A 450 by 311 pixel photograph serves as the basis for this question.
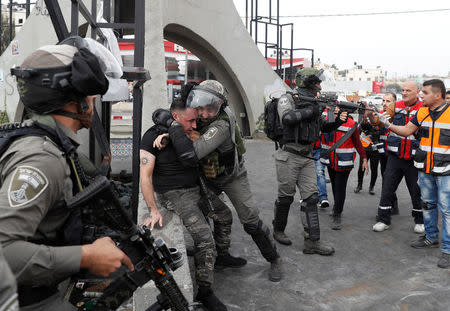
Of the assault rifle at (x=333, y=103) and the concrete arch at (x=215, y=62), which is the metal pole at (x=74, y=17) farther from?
the concrete arch at (x=215, y=62)

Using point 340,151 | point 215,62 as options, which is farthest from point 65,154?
point 215,62

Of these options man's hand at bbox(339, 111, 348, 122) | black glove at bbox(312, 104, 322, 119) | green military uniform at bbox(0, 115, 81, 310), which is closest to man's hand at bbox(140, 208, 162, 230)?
green military uniform at bbox(0, 115, 81, 310)

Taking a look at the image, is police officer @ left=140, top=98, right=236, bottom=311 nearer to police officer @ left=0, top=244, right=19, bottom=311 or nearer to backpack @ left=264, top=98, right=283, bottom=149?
backpack @ left=264, top=98, right=283, bottom=149

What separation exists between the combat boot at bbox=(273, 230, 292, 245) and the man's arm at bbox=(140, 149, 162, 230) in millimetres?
2027

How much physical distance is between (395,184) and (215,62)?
8.58 m

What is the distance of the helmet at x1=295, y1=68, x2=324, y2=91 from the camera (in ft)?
15.5

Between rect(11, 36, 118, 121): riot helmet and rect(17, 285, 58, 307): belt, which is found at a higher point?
rect(11, 36, 118, 121): riot helmet

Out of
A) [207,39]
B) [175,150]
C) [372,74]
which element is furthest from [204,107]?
[372,74]

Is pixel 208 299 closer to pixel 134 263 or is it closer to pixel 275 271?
pixel 275 271

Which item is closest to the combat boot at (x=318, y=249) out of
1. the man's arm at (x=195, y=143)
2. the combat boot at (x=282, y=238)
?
the combat boot at (x=282, y=238)

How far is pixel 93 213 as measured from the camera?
1613mm

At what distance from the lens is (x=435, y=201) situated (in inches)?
180

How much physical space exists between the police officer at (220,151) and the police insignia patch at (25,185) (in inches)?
68.1

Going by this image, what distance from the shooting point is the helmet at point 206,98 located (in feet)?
10.5
